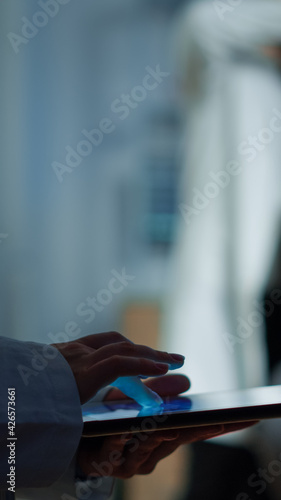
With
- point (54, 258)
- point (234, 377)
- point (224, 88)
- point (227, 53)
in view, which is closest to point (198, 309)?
point (234, 377)

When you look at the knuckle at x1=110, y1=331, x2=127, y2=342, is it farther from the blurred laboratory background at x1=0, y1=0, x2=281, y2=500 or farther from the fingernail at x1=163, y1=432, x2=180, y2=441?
the blurred laboratory background at x1=0, y1=0, x2=281, y2=500

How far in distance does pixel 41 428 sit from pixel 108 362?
75 millimetres

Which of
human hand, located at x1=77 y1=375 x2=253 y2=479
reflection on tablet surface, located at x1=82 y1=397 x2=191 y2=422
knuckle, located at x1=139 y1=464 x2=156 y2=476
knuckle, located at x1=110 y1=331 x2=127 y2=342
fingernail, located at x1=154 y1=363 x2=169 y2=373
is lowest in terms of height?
knuckle, located at x1=139 y1=464 x2=156 y2=476

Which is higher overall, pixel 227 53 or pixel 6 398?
pixel 227 53

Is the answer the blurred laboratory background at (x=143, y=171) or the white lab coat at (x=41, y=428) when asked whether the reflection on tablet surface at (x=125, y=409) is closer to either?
the white lab coat at (x=41, y=428)

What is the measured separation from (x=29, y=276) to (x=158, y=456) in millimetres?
2011

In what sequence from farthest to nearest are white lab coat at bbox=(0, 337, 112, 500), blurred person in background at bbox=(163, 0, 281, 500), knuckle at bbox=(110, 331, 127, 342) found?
1. blurred person in background at bbox=(163, 0, 281, 500)
2. knuckle at bbox=(110, 331, 127, 342)
3. white lab coat at bbox=(0, 337, 112, 500)

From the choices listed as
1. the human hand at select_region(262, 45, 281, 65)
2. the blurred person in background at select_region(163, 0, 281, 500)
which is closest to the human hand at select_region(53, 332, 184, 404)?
the blurred person in background at select_region(163, 0, 281, 500)

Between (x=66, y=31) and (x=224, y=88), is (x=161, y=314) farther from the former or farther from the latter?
(x=66, y=31)

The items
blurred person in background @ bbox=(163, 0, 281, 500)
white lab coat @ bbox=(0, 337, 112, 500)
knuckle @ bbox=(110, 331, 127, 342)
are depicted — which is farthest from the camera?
blurred person in background @ bbox=(163, 0, 281, 500)

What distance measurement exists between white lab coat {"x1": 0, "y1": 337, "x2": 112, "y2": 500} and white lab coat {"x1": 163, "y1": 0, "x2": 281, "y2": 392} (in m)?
1.94

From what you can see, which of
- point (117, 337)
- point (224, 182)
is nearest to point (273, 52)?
point (224, 182)

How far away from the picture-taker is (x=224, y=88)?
97.4 inches

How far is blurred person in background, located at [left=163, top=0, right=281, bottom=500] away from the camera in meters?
2.43
